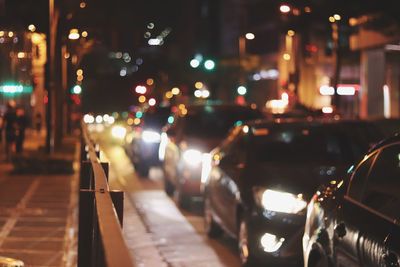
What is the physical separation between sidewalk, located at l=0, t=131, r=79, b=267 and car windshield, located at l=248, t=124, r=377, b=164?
8.40 feet

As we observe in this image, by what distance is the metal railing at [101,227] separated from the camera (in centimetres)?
397

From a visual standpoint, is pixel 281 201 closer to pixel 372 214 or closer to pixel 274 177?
pixel 274 177

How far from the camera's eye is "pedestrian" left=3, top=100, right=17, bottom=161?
1027 inches

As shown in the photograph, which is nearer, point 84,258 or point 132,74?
point 84,258

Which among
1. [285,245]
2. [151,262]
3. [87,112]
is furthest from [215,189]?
[87,112]

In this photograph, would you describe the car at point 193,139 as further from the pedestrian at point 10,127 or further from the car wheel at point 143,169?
the pedestrian at point 10,127

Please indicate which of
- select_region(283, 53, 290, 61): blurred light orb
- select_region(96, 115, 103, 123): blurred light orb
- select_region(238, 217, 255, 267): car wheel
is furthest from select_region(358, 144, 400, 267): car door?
select_region(96, 115, 103, 123): blurred light orb

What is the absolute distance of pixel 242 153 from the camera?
11.3 meters

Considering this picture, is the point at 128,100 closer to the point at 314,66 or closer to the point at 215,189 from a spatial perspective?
the point at 314,66

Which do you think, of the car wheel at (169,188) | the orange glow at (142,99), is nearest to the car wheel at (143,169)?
the car wheel at (169,188)

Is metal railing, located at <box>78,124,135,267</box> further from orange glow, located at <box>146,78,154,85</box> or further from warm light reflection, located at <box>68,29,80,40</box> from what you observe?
orange glow, located at <box>146,78,154,85</box>

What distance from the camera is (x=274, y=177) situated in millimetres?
10102

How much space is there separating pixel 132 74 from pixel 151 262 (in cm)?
5248

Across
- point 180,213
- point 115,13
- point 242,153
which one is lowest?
point 180,213
